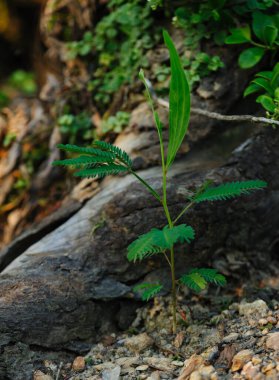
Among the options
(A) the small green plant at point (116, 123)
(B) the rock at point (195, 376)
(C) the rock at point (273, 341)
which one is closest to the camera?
(B) the rock at point (195, 376)

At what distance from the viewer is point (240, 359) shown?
215 cm

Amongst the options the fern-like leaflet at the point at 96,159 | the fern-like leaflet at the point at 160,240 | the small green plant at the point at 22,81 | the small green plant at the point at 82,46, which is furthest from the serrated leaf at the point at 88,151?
the small green plant at the point at 22,81

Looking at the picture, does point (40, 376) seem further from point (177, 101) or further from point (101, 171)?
point (177, 101)

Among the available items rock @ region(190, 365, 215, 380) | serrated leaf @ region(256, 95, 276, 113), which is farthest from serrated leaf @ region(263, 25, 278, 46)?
rock @ region(190, 365, 215, 380)

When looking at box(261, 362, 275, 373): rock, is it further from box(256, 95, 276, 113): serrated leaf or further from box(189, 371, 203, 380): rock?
box(256, 95, 276, 113): serrated leaf

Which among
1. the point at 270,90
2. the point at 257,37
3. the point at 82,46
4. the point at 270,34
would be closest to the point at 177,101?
the point at 270,90

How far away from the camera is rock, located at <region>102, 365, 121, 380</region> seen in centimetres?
229

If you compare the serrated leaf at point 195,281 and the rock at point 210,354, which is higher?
the serrated leaf at point 195,281

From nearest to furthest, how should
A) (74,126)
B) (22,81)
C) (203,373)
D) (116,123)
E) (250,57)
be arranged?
1. (203,373)
2. (250,57)
3. (116,123)
4. (74,126)
5. (22,81)

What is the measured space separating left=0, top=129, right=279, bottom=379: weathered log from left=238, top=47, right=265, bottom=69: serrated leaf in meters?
0.46

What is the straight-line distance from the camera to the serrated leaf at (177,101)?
7.52ft

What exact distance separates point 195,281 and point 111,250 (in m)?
0.69

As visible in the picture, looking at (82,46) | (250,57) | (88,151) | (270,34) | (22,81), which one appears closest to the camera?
(88,151)

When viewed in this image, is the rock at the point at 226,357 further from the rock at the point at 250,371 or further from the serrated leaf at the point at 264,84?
the serrated leaf at the point at 264,84
